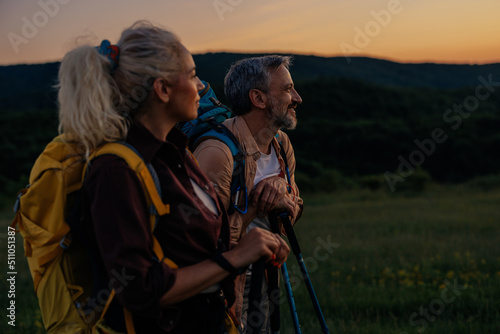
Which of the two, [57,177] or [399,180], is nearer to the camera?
[57,177]

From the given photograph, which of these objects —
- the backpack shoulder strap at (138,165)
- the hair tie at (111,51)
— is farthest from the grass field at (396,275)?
the hair tie at (111,51)

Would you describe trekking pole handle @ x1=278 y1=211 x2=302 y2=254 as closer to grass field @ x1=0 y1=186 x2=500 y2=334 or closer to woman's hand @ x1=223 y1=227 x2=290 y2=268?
woman's hand @ x1=223 y1=227 x2=290 y2=268

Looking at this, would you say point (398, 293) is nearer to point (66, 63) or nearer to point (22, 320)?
point (22, 320)

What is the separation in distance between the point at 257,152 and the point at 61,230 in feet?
4.61

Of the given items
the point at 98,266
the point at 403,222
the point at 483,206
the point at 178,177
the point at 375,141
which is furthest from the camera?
the point at 375,141

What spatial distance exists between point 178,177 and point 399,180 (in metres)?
22.4

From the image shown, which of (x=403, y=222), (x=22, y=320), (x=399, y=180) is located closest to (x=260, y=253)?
(x=22, y=320)

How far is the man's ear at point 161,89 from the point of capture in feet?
6.02

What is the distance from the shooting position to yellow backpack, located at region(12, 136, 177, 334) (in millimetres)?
1711

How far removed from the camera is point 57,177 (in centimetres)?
172

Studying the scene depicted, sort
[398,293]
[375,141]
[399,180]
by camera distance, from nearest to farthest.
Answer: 1. [398,293]
2. [399,180]
3. [375,141]

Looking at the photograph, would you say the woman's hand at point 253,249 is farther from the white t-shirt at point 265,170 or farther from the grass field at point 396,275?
the grass field at point 396,275

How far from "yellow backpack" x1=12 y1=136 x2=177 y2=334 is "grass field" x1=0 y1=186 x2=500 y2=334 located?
127 inches

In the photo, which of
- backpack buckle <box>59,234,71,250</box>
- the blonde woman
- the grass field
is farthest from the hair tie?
the grass field
